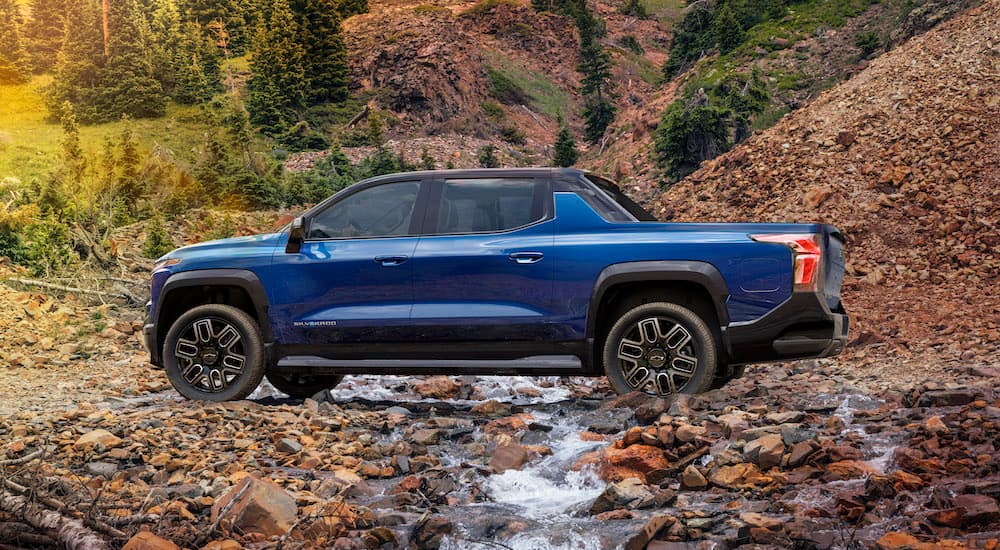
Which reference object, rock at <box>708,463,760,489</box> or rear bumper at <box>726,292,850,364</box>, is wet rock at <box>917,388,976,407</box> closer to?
rear bumper at <box>726,292,850,364</box>

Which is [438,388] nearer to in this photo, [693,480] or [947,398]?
[693,480]

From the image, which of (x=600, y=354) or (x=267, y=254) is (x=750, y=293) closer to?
(x=600, y=354)

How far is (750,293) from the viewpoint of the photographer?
6.43 m

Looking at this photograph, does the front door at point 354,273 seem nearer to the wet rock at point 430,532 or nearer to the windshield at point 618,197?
the windshield at point 618,197

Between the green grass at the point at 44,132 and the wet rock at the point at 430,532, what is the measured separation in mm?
31939

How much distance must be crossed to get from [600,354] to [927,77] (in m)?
16.0

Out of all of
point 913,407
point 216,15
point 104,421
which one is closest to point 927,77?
point 913,407

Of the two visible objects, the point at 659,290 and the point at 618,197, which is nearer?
the point at 659,290

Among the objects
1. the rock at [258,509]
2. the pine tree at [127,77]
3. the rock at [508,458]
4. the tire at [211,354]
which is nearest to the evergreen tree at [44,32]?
the pine tree at [127,77]

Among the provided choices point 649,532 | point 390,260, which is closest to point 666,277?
point 390,260

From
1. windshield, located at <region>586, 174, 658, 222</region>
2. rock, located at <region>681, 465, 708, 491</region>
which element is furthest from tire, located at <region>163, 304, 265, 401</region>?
rock, located at <region>681, 465, 708, 491</region>

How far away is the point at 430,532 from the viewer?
455 cm

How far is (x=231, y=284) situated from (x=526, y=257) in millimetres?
2635

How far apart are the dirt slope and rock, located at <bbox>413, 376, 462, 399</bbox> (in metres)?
4.88
